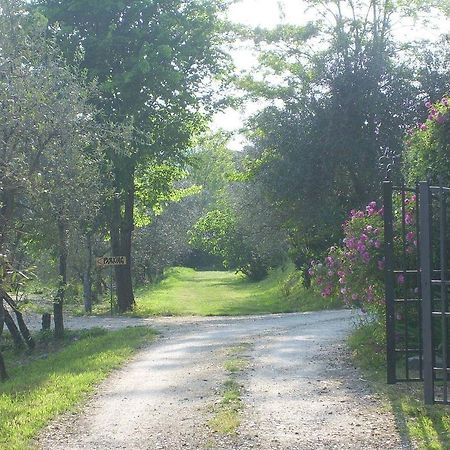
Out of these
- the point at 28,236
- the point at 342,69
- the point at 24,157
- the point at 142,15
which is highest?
the point at 142,15

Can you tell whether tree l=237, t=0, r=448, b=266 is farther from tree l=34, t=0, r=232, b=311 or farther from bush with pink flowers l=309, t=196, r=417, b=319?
bush with pink flowers l=309, t=196, r=417, b=319

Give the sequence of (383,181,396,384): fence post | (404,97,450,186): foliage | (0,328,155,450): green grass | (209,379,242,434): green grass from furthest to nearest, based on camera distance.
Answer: (404,97,450,186): foliage, (0,328,155,450): green grass, (383,181,396,384): fence post, (209,379,242,434): green grass

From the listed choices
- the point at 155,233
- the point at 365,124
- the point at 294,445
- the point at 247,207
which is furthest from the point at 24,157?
the point at 155,233

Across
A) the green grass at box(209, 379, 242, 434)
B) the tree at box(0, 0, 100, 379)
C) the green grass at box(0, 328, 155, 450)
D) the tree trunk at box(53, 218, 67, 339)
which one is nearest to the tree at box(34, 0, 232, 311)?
the tree trunk at box(53, 218, 67, 339)

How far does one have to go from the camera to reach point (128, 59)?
2634cm

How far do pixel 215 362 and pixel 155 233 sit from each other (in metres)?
37.3

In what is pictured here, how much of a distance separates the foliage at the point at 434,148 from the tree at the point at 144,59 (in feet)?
50.8

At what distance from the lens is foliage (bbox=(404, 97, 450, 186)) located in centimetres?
972

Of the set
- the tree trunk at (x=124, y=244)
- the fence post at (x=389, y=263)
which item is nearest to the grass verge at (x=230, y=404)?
the fence post at (x=389, y=263)

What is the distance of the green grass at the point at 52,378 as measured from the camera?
26.5ft

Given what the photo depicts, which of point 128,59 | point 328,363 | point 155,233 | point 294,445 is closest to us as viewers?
point 294,445

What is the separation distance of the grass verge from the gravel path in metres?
0.09

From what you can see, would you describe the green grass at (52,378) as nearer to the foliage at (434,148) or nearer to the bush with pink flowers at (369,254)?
the bush with pink flowers at (369,254)

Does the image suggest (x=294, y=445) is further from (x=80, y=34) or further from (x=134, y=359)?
(x=80, y=34)
